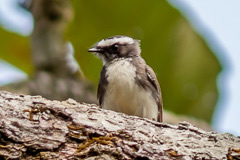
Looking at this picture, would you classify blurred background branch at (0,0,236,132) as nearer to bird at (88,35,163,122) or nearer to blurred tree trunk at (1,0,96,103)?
blurred tree trunk at (1,0,96,103)

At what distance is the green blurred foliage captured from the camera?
8.06 metres

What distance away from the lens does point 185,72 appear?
8320 mm

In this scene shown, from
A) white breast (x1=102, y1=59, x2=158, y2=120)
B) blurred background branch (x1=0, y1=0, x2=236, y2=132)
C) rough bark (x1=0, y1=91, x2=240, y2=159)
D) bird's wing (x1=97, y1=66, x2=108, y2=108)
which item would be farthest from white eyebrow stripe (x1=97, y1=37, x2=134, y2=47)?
rough bark (x1=0, y1=91, x2=240, y2=159)

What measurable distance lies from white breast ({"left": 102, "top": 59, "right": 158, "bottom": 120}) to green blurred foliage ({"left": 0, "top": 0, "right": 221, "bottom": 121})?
160cm

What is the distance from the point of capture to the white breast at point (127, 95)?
645 centimetres

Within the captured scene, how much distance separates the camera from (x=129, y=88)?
21.1ft

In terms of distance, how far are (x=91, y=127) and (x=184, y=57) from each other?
13.4 feet

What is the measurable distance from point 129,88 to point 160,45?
195 centimetres

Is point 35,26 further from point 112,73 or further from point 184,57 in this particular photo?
point 184,57

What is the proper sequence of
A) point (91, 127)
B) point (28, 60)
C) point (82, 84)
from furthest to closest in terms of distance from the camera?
1. point (28, 60)
2. point (82, 84)
3. point (91, 127)

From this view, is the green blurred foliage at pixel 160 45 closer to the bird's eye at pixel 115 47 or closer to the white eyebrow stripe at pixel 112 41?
the white eyebrow stripe at pixel 112 41

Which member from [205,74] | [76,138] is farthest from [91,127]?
[205,74]

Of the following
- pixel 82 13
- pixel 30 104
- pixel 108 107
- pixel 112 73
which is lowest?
pixel 30 104

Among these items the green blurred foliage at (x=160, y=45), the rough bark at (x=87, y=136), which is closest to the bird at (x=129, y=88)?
the green blurred foliage at (x=160, y=45)
